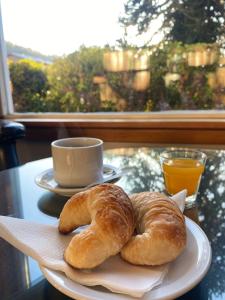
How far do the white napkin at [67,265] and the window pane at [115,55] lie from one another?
137cm

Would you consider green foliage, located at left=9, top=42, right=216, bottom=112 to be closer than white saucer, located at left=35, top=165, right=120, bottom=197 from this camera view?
No

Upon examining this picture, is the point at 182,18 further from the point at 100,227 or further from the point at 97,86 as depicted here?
the point at 100,227

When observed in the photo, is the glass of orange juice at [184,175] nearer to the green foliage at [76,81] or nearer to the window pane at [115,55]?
the window pane at [115,55]

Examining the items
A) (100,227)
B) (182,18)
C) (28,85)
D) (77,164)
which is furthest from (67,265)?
(28,85)

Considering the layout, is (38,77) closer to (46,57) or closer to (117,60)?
(46,57)

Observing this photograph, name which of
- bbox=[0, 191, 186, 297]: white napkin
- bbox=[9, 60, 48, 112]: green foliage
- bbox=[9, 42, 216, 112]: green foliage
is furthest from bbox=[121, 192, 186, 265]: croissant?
bbox=[9, 60, 48, 112]: green foliage

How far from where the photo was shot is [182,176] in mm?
723

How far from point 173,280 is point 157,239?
48mm

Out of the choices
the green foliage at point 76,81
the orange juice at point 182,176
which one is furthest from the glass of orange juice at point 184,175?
the green foliage at point 76,81

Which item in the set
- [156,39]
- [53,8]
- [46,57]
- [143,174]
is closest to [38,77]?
[46,57]

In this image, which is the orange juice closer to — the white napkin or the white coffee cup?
the white coffee cup

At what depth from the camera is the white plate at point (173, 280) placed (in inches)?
13.3

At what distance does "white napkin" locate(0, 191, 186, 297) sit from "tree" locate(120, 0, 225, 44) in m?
1.42

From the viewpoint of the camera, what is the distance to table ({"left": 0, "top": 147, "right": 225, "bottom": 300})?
41 centimetres
